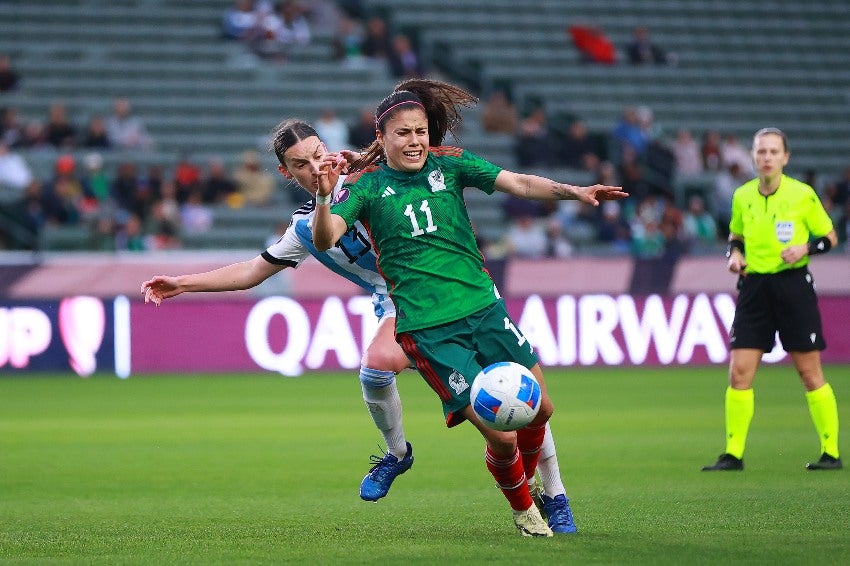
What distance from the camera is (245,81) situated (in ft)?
89.9

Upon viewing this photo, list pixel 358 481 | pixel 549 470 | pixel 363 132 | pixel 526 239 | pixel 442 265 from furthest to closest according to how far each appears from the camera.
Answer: pixel 363 132 < pixel 526 239 < pixel 358 481 < pixel 549 470 < pixel 442 265

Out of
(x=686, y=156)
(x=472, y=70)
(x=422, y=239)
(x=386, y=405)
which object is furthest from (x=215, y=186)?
(x=422, y=239)

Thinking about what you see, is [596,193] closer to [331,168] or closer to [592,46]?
[331,168]

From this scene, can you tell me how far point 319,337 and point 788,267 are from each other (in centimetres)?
1008

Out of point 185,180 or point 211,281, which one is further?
point 185,180

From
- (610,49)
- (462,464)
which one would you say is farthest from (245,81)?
(462,464)

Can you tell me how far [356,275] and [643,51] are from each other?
75.4 feet

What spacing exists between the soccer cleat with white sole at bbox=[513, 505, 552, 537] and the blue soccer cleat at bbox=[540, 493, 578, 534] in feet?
0.46

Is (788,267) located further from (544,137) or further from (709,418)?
(544,137)

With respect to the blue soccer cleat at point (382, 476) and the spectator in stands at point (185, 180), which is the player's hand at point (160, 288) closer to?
the blue soccer cleat at point (382, 476)

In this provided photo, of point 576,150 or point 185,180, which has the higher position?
point 576,150

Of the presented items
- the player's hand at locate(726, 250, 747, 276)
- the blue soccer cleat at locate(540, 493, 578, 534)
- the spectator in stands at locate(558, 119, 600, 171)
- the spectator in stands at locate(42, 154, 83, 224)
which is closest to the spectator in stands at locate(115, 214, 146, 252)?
the spectator in stands at locate(42, 154, 83, 224)

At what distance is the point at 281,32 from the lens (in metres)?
28.0

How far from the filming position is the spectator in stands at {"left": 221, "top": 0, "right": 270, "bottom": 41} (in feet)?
90.5
